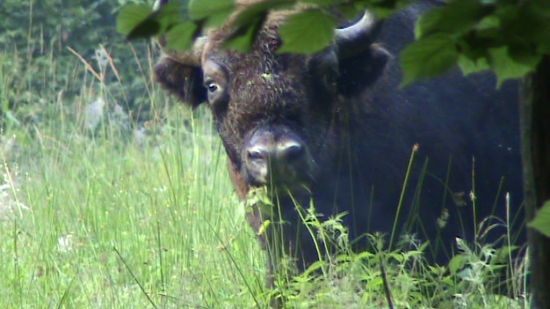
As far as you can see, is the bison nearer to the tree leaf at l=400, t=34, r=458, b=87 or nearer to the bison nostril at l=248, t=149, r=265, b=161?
the bison nostril at l=248, t=149, r=265, b=161

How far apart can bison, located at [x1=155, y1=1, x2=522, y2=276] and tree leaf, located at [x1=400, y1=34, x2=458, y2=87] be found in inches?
121

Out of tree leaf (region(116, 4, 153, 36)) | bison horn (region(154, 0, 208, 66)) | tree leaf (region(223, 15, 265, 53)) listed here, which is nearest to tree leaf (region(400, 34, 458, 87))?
tree leaf (region(223, 15, 265, 53))

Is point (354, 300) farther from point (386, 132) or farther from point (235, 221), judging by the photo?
point (235, 221)

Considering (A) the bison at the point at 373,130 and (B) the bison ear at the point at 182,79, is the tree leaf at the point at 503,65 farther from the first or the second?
(B) the bison ear at the point at 182,79

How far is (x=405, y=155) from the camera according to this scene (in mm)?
4535

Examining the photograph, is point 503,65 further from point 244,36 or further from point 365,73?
point 365,73

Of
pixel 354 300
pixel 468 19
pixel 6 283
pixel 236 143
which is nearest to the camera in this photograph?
pixel 468 19

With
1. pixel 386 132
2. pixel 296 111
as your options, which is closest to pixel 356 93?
pixel 386 132

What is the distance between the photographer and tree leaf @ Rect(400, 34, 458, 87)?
106 centimetres

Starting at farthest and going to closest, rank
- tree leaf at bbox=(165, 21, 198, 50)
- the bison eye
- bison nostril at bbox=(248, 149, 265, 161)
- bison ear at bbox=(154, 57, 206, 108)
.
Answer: bison ear at bbox=(154, 57, 206, 108) → the bison eye → bison nostril at bbox=(248, 149, 265, 161) → tree leaf at bbox=(165, 21, 198, 50)

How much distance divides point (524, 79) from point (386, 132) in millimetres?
3405

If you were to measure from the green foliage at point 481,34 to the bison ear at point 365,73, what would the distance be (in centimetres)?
343

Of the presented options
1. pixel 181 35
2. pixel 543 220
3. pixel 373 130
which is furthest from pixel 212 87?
pixel 543 220

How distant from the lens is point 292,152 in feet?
12.8
